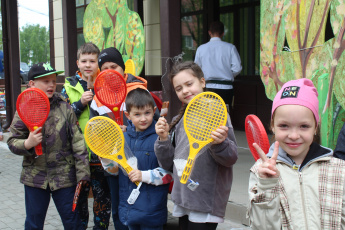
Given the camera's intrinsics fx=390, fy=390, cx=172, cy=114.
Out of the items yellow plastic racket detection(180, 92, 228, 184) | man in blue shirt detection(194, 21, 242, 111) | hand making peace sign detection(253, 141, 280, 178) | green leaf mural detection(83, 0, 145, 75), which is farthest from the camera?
man in blue shirt detection(194, 21, 242, 111)

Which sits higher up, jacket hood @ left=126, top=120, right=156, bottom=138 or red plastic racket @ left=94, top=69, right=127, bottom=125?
red plastic racket @ left=94, top=69, right=127, bottom=125

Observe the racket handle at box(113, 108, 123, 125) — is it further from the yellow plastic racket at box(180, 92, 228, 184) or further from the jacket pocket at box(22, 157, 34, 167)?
the yellow plastic racket at box(180, 92, 228, 184)

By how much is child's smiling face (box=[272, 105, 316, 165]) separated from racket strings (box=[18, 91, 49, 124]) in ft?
6.13

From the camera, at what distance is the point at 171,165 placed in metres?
2.65

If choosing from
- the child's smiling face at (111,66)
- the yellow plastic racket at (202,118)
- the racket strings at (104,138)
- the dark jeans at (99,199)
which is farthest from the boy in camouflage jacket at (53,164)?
the yellow plastic racket at (202,118)

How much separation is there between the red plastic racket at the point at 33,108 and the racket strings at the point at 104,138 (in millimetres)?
527

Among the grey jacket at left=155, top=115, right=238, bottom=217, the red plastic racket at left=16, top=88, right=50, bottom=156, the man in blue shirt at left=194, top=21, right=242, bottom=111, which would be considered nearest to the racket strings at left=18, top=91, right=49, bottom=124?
the red plastic racket at left=16, top=88, right=50, bottom=156

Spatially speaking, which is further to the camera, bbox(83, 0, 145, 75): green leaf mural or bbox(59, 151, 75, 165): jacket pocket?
bbox(83, 0, 145, 75): green leaf mural

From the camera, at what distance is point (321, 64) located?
3.17 metres

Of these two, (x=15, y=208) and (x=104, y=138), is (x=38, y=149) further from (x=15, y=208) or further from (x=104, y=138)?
(x=15, y=208)

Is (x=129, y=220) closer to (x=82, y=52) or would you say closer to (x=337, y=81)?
(x=82, y=52)

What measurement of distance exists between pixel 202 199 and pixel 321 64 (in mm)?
1580

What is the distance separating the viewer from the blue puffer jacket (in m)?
2.72

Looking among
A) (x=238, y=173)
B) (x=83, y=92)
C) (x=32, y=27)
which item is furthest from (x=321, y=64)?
(x=32, y=27)
